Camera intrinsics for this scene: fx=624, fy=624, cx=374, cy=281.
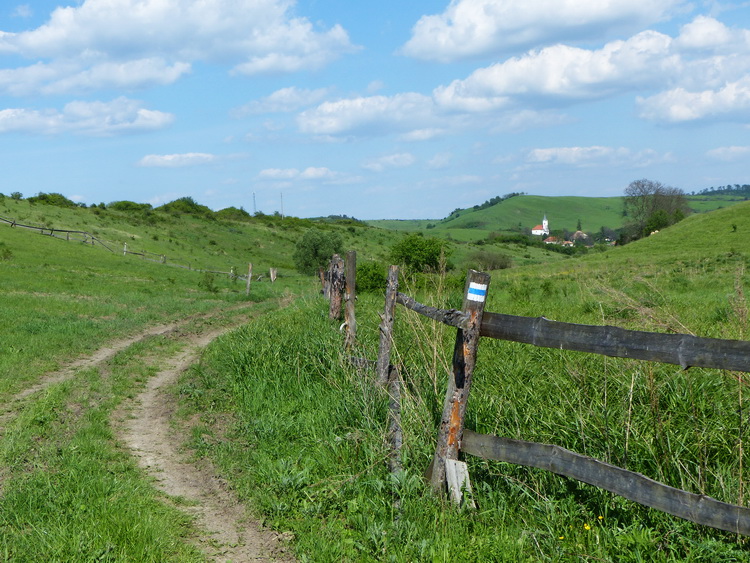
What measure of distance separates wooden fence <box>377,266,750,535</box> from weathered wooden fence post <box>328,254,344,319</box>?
232 inches

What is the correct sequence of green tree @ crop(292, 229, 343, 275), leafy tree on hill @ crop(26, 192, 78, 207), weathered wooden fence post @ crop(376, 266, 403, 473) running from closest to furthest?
weathered wooden fence post @ crop(376, 266, 403, 473)
green tree @ crop(292, 229, 343, 275)
leafy tree on hill @ crop(26, 192, 78, 207)

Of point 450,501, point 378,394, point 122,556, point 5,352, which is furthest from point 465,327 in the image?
point 5,352

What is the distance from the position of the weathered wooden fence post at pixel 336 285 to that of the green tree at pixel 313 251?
44407 millimetres

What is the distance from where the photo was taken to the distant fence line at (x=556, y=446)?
3.49 meters

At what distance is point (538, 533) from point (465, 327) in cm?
151

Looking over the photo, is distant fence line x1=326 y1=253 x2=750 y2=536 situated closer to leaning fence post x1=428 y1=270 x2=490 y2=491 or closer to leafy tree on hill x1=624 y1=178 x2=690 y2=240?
leaning fence post x1=428 y1=270 x2=490 y2=491

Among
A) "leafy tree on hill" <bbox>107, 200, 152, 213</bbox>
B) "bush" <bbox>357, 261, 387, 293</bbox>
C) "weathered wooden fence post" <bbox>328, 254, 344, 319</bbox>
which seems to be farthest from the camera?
"leafy tree on hill" <bbox>107, 200, 152, 213</bbox>

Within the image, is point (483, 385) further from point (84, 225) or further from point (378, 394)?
point (84, 225)

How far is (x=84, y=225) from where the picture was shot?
58.4 metres

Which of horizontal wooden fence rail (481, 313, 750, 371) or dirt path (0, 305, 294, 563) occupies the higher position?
horizontal wooden fence rail (481, 313, 750, 371)

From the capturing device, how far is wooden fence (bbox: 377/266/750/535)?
349 centimetres

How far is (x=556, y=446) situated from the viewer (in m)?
4.18

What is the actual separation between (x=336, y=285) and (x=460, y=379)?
6776 mm

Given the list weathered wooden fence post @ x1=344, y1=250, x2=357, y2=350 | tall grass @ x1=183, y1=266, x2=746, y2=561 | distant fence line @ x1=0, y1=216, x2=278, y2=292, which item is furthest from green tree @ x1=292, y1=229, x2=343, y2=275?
tall grass @ x1=183, y1=266, x2=746, y2=561
